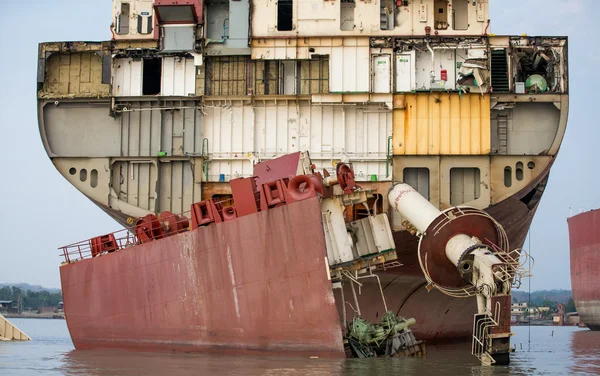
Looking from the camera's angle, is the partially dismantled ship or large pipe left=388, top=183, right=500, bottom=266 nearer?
large pipe left=388, top=183, right=500, bottom=266

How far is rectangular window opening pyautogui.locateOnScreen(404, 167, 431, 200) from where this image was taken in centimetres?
2523

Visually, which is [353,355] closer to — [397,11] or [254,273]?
[254,273]

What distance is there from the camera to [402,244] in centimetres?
2447

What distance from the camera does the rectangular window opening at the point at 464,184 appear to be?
25031 millimetres

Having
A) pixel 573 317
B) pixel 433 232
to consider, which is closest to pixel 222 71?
pixel 433 232

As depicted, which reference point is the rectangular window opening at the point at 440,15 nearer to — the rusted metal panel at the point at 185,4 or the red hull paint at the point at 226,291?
the rusted metal panel at the point at 185,4

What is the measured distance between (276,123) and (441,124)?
4.79 meters

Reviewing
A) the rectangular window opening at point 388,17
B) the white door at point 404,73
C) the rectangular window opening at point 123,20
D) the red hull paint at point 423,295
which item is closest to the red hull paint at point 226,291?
the red hull paint at point 423,295

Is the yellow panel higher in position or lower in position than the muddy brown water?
higher

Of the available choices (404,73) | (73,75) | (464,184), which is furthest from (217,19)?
(464,184)

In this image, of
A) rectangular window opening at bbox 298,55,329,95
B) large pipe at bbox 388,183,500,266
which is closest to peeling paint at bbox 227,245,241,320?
large pipe at bbox 388,183,500,266

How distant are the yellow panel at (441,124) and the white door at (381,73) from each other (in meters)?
0.61

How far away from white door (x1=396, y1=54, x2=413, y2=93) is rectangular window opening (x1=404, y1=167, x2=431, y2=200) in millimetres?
2377

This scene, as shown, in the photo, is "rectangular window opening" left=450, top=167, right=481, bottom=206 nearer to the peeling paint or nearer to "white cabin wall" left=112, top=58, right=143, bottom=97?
the peeling paint
